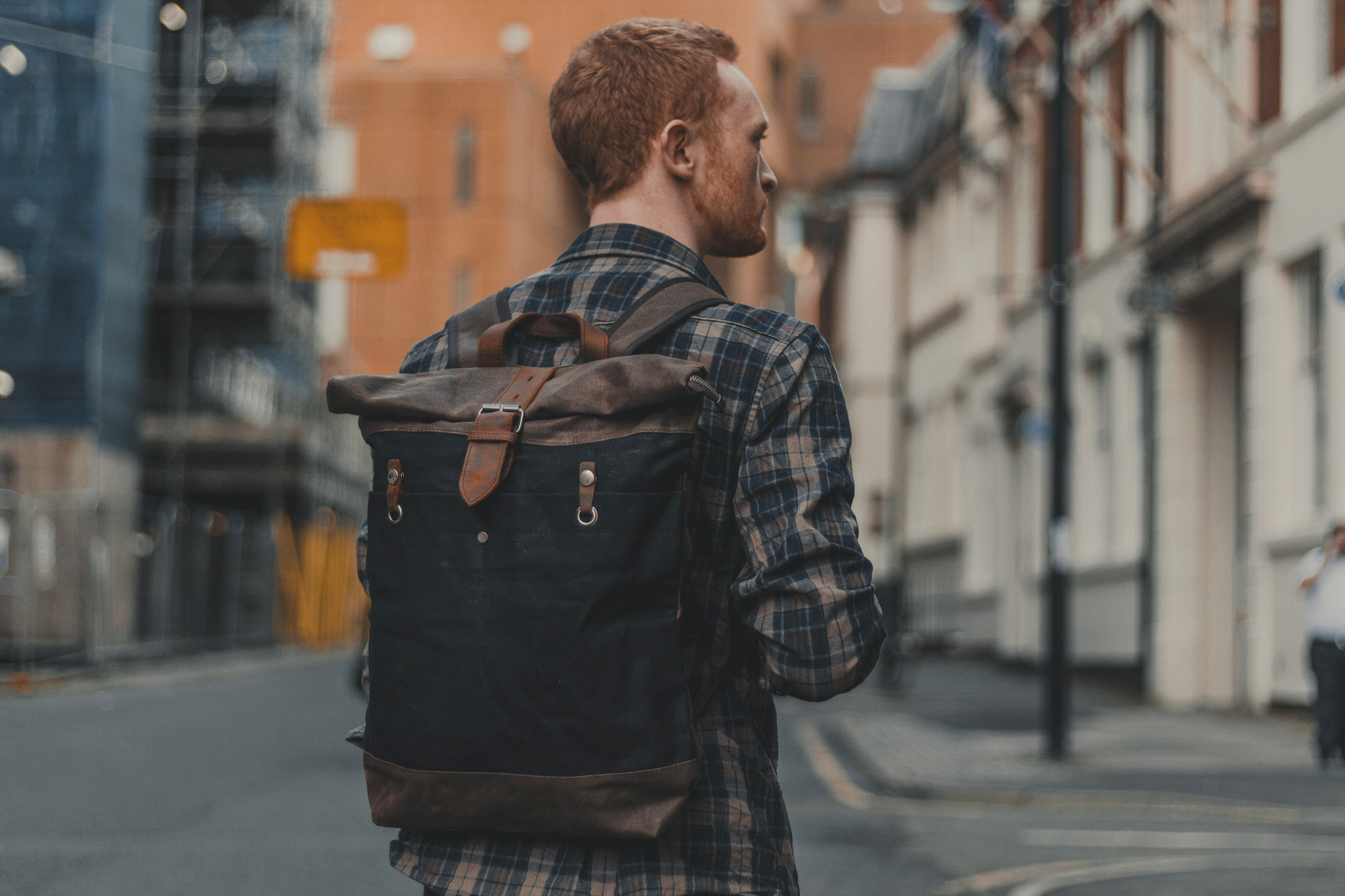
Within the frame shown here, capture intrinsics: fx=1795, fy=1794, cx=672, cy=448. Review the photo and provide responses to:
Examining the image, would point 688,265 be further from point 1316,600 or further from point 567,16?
point 567,16

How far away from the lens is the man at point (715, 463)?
1.84 metres

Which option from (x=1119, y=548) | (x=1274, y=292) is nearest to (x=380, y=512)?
(x=1274, y=292)

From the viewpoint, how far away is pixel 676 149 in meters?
2.09

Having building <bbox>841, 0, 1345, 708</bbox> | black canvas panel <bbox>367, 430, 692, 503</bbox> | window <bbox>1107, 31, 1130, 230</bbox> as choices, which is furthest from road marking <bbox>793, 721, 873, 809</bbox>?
window <bbox>1107, 31, 1130, 230</bbox>

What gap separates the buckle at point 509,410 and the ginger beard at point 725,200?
40 centimetres

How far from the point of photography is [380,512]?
1.98m

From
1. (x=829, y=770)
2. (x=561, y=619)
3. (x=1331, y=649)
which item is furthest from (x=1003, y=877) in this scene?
(x=561, y=619)

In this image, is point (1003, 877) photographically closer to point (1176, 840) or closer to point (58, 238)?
point (1176, 840)

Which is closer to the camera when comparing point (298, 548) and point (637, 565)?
point (637, 565)

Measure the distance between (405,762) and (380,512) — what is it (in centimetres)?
28

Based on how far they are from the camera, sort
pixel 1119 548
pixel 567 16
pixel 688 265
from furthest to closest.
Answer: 1. pixel 567 16
2. pixel 1119 548
3. pixel 688 265

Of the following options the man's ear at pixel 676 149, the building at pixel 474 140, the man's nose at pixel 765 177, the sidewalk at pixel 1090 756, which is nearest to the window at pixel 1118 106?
the sidewalk at pixel 1090 756

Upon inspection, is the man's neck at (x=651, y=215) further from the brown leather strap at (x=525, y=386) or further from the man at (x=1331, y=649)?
the man at (x=1331, y=649)

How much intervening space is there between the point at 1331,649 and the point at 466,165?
5033 centimetres
